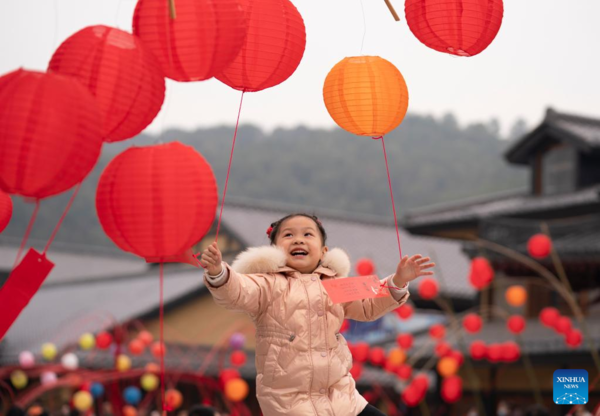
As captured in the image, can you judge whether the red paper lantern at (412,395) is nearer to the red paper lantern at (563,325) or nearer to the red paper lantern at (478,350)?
the red paper lantern at (478,350)

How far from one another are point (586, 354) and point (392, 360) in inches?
121

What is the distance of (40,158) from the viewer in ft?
13.2

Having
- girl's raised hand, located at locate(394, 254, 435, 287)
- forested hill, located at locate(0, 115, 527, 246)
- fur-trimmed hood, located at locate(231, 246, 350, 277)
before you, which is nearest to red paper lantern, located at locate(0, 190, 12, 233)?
fur-trimmed hood, located at locate(231, 246, 350, 277)

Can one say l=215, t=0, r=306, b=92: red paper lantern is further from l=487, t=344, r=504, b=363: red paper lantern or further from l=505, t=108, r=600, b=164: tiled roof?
l=505, t=108, r=600, b=164: tiled roof

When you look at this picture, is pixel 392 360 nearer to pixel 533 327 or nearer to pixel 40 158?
pixel 533 327

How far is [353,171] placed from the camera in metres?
58.3

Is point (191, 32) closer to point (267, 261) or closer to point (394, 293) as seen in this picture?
point (267, 261)

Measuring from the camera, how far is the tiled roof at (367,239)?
23703 millimetres

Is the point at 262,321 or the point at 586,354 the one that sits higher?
the point at 262,321

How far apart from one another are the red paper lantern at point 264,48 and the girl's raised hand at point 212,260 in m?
1.27

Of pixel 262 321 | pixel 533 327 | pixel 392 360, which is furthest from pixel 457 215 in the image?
pixel 262 321

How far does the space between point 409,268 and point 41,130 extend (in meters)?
1.88

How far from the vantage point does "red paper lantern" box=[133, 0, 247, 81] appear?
454 cm

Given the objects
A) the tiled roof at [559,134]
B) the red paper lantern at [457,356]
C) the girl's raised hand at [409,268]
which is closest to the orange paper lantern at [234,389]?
the red paper lantern at [457,356]
